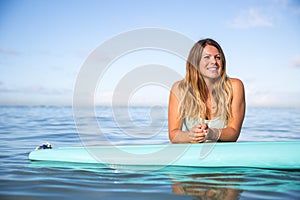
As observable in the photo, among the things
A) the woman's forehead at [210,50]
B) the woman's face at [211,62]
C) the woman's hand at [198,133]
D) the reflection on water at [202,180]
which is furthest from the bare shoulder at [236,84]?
the reflection on water at [202,180]

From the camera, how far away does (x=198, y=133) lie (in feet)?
11.4

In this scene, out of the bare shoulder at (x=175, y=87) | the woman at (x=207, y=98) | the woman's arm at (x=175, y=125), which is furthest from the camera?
the bare shoulder at (x=175, y=87)

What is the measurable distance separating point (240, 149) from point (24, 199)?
2.19m

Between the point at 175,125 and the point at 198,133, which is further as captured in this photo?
the point at 175,125

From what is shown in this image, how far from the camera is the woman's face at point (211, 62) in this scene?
3.91 m

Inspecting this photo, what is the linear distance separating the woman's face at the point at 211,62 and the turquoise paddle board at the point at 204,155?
895 mm

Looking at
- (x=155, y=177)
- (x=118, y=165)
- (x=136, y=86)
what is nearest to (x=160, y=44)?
(x=136, y=86)

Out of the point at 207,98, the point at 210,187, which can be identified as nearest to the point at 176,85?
the point at 207,98

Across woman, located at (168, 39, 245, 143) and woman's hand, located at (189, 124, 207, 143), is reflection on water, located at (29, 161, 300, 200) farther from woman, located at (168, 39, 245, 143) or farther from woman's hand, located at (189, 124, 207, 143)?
woman, located at (168, 39, 245, 143)

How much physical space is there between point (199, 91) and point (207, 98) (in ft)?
0.49

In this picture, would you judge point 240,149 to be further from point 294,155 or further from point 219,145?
point 294,155

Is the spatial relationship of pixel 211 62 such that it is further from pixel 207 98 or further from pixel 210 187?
pixel 210 187

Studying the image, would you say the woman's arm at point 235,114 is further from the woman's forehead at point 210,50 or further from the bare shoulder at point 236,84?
the woman's forehead at point 210,50

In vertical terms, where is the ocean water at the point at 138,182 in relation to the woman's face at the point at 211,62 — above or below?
below
